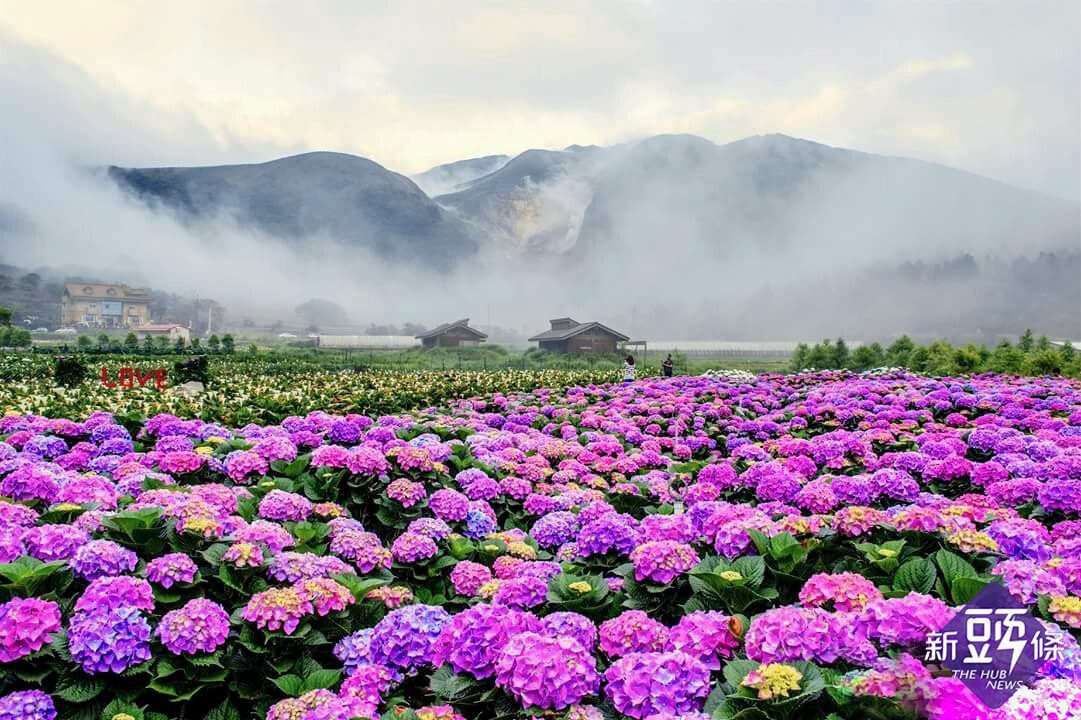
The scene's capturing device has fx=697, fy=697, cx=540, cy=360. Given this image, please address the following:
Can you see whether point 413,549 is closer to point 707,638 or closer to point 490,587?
point 490,587

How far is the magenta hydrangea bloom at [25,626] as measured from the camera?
7.45 ft

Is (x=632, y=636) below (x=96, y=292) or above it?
below

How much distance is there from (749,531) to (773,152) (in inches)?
Result: 6984

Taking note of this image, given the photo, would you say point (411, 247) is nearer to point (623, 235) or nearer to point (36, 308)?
point (623, 235)

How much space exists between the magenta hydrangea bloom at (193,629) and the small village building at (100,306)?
422ft

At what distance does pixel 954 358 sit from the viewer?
63.1 feet

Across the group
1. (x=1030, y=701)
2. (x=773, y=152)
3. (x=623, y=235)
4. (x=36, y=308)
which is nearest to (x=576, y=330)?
(x=1030, y=701)

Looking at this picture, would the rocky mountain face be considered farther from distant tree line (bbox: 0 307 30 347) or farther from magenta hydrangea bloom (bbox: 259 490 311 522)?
magenta hydrangea bloom (bbox: 259 490 311 522)

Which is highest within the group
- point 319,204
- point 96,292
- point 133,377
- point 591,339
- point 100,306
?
point 319,204

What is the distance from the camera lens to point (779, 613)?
2152mm

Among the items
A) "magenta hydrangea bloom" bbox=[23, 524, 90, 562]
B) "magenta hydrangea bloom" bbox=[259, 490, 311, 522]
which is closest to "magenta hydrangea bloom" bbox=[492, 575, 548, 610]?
"magenta hydrangea bloom" bbox=[259, 490, 311, 522]

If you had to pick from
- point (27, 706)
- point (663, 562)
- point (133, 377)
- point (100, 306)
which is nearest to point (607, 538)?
point (663, 562)

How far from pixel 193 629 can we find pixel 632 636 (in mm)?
1512

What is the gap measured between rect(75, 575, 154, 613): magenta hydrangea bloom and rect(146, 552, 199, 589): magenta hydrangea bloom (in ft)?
0.34
